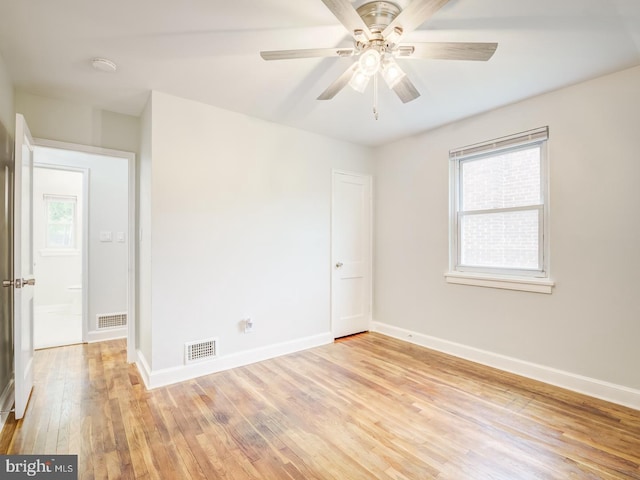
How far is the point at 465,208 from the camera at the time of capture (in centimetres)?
348

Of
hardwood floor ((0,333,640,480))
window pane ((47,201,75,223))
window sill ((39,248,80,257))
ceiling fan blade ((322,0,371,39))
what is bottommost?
hardwood floor ((0,333,640,480))

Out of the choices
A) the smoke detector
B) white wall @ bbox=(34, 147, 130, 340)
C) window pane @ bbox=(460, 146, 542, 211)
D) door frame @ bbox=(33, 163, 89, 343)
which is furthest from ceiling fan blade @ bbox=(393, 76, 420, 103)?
Result: door frame @ bbox=(33, 163, 89, 343)

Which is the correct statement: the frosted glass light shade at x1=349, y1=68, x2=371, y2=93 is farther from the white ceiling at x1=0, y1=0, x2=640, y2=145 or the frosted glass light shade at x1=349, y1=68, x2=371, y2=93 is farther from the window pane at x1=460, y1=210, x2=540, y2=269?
the window pane at x1=460, y1=210, x2=540, y2=269

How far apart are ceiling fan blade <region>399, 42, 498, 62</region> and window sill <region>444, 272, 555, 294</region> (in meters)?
2.04

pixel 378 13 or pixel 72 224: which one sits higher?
pixel 378 13

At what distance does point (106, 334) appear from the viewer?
4039 millimetres

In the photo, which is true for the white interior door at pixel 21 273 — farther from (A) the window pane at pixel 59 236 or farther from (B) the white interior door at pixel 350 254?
(A) the window pane at pixel 59 236

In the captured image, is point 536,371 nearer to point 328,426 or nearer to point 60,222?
point 328,426

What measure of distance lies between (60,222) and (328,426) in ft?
20.6

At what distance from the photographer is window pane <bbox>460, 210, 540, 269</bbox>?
2967mm

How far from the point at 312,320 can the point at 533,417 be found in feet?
7.31

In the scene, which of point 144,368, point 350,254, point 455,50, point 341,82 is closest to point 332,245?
point 350,254

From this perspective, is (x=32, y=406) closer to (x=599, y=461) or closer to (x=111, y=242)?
(x=111, y=242)

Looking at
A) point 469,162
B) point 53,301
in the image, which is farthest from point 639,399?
point 53,301
